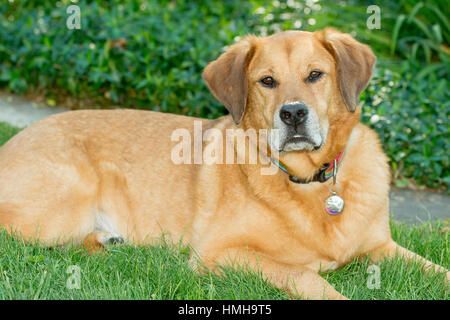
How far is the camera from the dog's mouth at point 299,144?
3412 mm

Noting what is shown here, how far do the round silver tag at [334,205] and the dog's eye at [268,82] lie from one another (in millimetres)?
827

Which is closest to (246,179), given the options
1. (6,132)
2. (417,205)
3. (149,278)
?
(149,278)

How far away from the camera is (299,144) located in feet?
11.3

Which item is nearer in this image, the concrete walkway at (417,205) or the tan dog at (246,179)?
the tan dog at (246,179)

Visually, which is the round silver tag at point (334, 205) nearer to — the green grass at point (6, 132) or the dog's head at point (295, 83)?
the dog's head at point (295, 83)

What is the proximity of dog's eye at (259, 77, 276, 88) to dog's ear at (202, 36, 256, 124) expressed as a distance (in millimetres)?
132

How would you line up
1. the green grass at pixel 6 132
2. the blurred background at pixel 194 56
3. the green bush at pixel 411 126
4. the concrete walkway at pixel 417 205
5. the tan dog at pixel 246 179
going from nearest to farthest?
the tan dog at pixel 246 179 → the concrete walkway at pixel 417 205 → the green bush at pixel 411 126 → the blurred background at pixel 194 56 → the green grass at pixel 6 132

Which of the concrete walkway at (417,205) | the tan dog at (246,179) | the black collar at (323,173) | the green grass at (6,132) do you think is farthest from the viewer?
the green grass at (6,132)

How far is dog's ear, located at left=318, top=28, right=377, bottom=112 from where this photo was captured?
352cm

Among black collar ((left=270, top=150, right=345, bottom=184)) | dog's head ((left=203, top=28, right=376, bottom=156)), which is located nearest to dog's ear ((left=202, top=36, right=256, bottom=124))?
dog's head ((left=203, top=28, right=376, bottom=156))

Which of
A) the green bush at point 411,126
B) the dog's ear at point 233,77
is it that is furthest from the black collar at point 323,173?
the green bush at point 411,126

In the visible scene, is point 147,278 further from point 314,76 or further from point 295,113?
point 314,76

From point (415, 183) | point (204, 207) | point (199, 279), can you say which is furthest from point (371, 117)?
point (199, 279)
